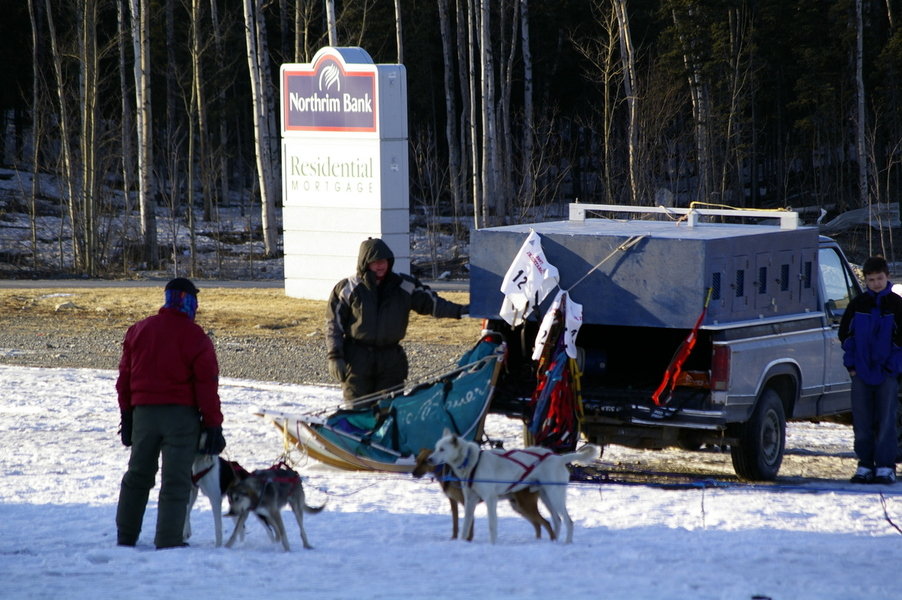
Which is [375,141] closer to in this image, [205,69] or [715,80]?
[715,80]

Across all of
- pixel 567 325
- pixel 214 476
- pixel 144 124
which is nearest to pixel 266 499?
pixel 214 476

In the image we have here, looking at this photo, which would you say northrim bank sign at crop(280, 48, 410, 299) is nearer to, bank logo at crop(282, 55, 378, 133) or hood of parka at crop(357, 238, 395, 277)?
bank logo at crop(282, 55, 378, 133)

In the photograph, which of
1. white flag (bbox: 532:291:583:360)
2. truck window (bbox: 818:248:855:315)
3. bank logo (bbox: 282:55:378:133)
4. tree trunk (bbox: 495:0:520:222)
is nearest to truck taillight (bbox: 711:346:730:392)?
white flag (bbox: 532:291:583:360)

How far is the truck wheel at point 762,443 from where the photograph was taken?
900 cm

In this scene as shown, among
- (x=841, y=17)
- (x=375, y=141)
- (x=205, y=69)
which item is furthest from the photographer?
(x=205, y=69)

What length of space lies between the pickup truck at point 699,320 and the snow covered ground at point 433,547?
0.53 m

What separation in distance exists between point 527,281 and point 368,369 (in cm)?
135

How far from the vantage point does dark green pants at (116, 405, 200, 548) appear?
671cm

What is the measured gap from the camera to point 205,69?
50.8 m

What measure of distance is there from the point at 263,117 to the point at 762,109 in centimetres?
3452

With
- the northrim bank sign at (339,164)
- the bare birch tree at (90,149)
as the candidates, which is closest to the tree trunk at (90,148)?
the bare birch tree at (90,149)

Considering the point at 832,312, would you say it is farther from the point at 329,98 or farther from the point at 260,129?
the point at 260,129

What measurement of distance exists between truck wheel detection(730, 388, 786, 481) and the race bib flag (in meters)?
1.79

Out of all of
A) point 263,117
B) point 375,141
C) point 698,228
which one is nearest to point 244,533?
point 698,228
